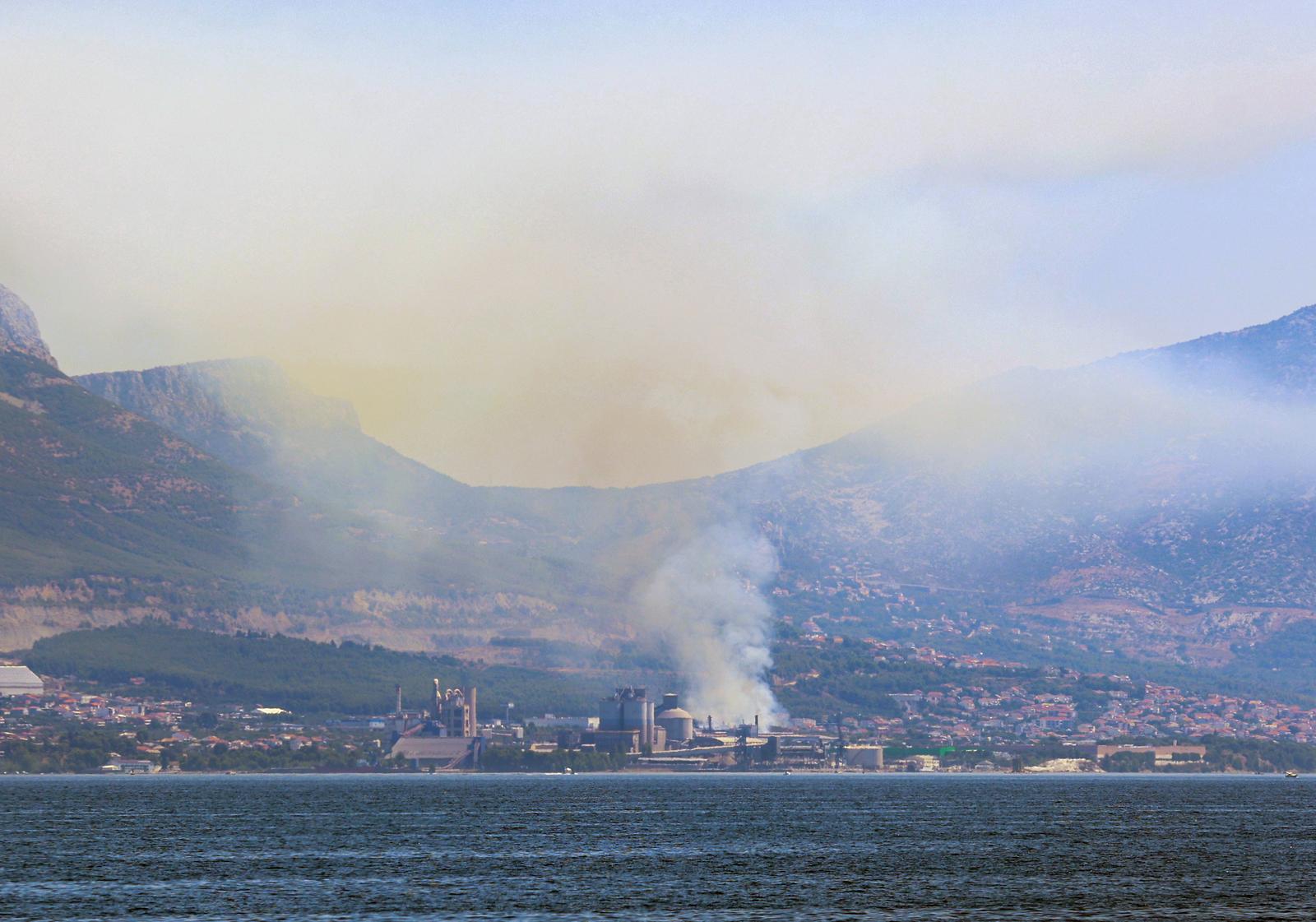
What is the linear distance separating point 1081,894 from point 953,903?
390 inches

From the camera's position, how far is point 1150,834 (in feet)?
569

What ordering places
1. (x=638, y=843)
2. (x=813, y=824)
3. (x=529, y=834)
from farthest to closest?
Result: (x=813, y=824) < (x=529, y=834) < (x=638, y=843)

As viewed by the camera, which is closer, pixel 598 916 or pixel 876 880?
pixel 598 916

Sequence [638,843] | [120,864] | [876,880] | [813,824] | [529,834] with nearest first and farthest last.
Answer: [876,880], [120,864], [638,843], [529,834], [813,824]

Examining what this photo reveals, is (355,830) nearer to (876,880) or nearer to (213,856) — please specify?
(213,856)

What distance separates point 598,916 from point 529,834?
65.6 m

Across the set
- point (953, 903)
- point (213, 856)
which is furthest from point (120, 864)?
point (953, 903)

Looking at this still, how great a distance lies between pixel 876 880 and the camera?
413 feet

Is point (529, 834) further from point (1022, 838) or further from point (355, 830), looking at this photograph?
point (1022, 838)

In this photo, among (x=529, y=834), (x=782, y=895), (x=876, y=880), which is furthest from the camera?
(x=529, y=834)

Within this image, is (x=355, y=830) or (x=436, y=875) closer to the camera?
(x=436, y=875)

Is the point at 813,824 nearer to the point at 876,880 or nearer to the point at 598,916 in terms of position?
the point at 876,880

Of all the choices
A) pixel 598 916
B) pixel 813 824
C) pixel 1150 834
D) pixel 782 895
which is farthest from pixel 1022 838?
pixel 598 916

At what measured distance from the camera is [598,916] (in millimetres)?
106062
